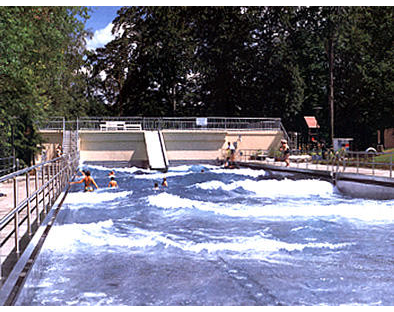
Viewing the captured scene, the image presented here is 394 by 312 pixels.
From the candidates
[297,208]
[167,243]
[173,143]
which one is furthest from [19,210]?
[173,143]

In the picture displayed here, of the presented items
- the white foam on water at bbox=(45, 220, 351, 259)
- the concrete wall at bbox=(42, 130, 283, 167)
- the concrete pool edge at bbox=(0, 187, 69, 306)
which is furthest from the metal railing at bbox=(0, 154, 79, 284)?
the concrete wall at bbox=(42, 130, 283, 167)

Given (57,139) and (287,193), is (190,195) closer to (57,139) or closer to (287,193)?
(287,193)

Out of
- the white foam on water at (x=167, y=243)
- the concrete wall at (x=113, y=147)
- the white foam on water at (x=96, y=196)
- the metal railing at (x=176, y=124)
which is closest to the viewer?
the white foam on water at (x=167, y=243)

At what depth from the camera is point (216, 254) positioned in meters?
10.8

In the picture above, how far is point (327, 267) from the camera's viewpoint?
9.63 meters

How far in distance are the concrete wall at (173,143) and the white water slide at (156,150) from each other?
79 cm

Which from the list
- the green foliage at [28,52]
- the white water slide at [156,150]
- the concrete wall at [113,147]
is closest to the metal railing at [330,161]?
the white water slide at [156,150]

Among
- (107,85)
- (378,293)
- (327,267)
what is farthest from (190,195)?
(107,85)

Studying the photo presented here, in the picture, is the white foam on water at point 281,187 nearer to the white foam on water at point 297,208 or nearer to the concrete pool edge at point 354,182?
the concrete pool edge at point 354,182

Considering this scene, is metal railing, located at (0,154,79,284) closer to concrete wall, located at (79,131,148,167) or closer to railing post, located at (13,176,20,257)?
railing post, located at (13,176,20,257)

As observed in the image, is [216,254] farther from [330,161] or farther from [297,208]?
[330,161]

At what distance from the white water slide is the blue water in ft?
60.0

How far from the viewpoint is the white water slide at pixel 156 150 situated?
38875 millimetres

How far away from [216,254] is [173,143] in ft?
105
